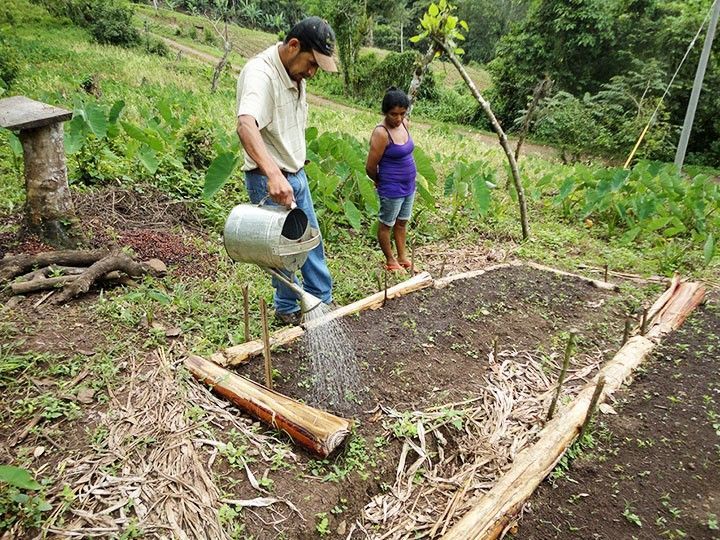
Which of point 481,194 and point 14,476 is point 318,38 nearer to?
point 14,476

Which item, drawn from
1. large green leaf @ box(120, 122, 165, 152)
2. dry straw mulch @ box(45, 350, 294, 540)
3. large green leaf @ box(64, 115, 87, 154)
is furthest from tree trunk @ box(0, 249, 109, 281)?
large green leaf @ box(120, 122, 165, 152)

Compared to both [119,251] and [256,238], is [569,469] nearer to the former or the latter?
[256,238]

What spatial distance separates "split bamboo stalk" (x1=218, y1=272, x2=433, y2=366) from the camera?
95.3 inches

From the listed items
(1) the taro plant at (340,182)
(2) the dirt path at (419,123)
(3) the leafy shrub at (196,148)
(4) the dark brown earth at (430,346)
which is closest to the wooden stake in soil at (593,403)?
(4) the dark brown earth at (430,346)

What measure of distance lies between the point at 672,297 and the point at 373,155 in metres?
2.36

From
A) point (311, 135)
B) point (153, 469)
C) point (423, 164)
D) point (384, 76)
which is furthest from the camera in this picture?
point (384, 76)

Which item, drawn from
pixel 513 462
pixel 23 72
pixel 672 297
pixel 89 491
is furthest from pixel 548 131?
pixel 89 491

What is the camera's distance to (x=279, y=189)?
2.05m

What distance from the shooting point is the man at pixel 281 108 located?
215 cm

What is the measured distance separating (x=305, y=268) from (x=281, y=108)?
88cm

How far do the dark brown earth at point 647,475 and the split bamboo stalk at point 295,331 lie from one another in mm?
1378

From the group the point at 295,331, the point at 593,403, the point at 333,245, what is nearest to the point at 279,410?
the point at 295,331

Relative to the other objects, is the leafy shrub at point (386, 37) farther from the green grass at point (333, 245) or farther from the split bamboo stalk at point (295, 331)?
the split bamboo stalk at point (295, 331)

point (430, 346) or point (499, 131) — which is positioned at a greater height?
point (499, 131)
